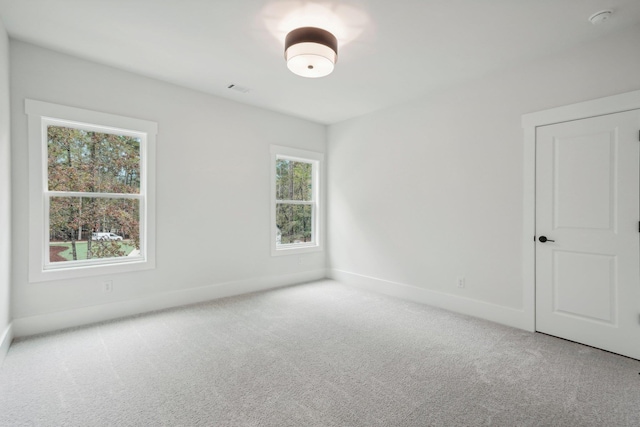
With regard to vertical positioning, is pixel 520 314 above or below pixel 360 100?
below

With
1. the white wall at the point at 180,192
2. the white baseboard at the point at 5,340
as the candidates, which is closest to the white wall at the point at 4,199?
the white baseboard at the point at 5,340

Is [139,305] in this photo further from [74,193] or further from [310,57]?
[310,57]

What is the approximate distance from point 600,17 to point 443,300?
10.0ft

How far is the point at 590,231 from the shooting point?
109 inches

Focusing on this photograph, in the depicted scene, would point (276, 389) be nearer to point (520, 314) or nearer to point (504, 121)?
point (520, 314)

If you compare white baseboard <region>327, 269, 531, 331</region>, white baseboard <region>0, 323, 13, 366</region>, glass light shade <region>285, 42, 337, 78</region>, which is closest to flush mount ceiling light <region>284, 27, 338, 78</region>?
glass light shade <region>285, 42, 337, 78</region>

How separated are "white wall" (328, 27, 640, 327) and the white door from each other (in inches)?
8.8

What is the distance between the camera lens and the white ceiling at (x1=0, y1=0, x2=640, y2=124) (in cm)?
233

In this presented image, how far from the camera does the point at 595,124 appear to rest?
2.74 meters

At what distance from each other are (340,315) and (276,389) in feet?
5.16

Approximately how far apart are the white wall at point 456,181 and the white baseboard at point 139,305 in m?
1.44

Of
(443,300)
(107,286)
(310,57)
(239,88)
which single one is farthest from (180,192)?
(443,300)

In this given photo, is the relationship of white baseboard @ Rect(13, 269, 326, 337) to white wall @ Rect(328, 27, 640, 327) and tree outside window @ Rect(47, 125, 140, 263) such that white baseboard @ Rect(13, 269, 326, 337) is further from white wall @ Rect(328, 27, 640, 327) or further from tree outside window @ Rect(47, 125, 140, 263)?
white wall @ Rect(328, 27, 640, 327)

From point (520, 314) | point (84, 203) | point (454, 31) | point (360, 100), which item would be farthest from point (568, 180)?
point (84, 203)
